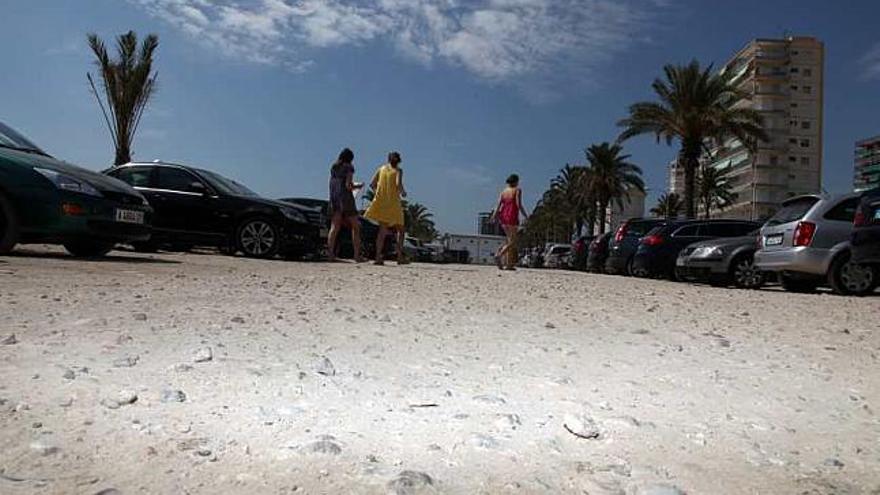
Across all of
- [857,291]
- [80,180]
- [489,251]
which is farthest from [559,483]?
[489,251]

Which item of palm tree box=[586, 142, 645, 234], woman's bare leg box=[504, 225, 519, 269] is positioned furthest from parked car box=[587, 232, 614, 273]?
palm tree box=[586, 142, 645, 234]

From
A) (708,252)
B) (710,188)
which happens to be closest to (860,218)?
(708,252)

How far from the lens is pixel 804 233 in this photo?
1027cm

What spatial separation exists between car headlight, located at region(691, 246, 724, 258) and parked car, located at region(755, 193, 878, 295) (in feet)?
5.97

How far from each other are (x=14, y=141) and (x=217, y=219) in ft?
11.5

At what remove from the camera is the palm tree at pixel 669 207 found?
7154cm

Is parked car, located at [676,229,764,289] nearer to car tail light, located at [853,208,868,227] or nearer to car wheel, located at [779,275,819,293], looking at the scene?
car wheel, located at [779,275,819,293]

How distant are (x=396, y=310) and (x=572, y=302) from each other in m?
1.90

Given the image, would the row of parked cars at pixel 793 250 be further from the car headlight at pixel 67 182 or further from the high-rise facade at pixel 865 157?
the high-rise facade at pixel 865 157

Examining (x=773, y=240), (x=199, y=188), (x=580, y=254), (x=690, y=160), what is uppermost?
(x=690, y=160)

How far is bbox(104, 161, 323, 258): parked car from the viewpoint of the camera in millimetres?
11453

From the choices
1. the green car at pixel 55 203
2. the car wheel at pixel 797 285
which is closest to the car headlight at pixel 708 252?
the car wheel at pixel 797 285

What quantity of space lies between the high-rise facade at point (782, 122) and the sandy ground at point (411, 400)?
3558 inches

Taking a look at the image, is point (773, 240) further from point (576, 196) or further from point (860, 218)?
point (576, 196)
